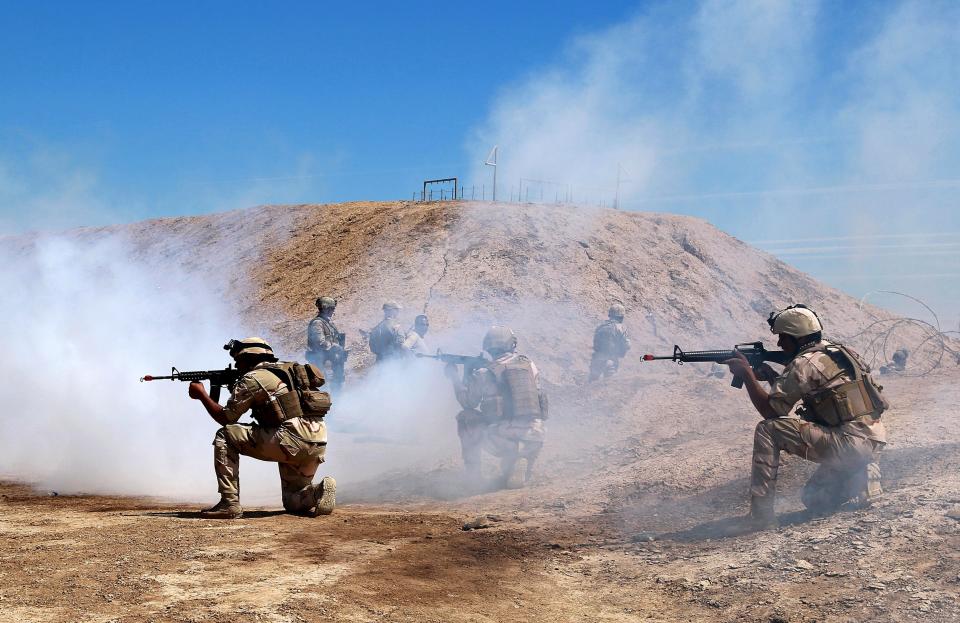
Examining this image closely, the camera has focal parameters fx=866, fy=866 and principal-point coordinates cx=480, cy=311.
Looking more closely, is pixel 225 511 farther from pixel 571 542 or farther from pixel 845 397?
pixel 845 397

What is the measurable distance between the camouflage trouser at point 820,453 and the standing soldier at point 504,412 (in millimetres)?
3599

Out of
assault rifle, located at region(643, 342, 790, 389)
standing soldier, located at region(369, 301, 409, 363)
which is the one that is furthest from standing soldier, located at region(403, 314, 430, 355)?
assault rifle, located at region(643, 342, 790, 389)

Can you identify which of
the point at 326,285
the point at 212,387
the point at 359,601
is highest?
the point at 326,285

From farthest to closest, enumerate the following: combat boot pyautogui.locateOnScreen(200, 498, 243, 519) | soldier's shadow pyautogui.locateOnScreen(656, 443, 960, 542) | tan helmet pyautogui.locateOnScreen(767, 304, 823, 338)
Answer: combat boot pyautogui.locateOnScreen(200, 498, 243, 519), tan helmet pyautogui.locateOnScreen(767, 304, 823, 338), soldier's shadow pyautogui.locateOnScreen(656, 443, 960, 542)

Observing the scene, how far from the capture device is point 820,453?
6.13 metres

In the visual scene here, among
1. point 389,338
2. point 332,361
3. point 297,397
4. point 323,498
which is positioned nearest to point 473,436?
point 323,498

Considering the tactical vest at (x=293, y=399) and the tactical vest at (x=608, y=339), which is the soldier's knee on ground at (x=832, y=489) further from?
the tactical vest at (x=608, y=339)

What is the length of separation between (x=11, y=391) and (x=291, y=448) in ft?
22.3

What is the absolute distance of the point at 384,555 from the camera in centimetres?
605

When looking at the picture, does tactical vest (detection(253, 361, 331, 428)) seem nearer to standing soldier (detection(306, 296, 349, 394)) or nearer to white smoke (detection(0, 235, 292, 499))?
white smoke (detection(0, 235, 292, 499))

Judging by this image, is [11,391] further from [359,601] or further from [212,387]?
[359,601]

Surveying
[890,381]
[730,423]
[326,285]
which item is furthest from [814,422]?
[326,285]

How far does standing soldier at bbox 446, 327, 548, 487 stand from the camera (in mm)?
9461

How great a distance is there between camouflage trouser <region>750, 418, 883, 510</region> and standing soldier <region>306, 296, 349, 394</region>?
9296 millimetres
